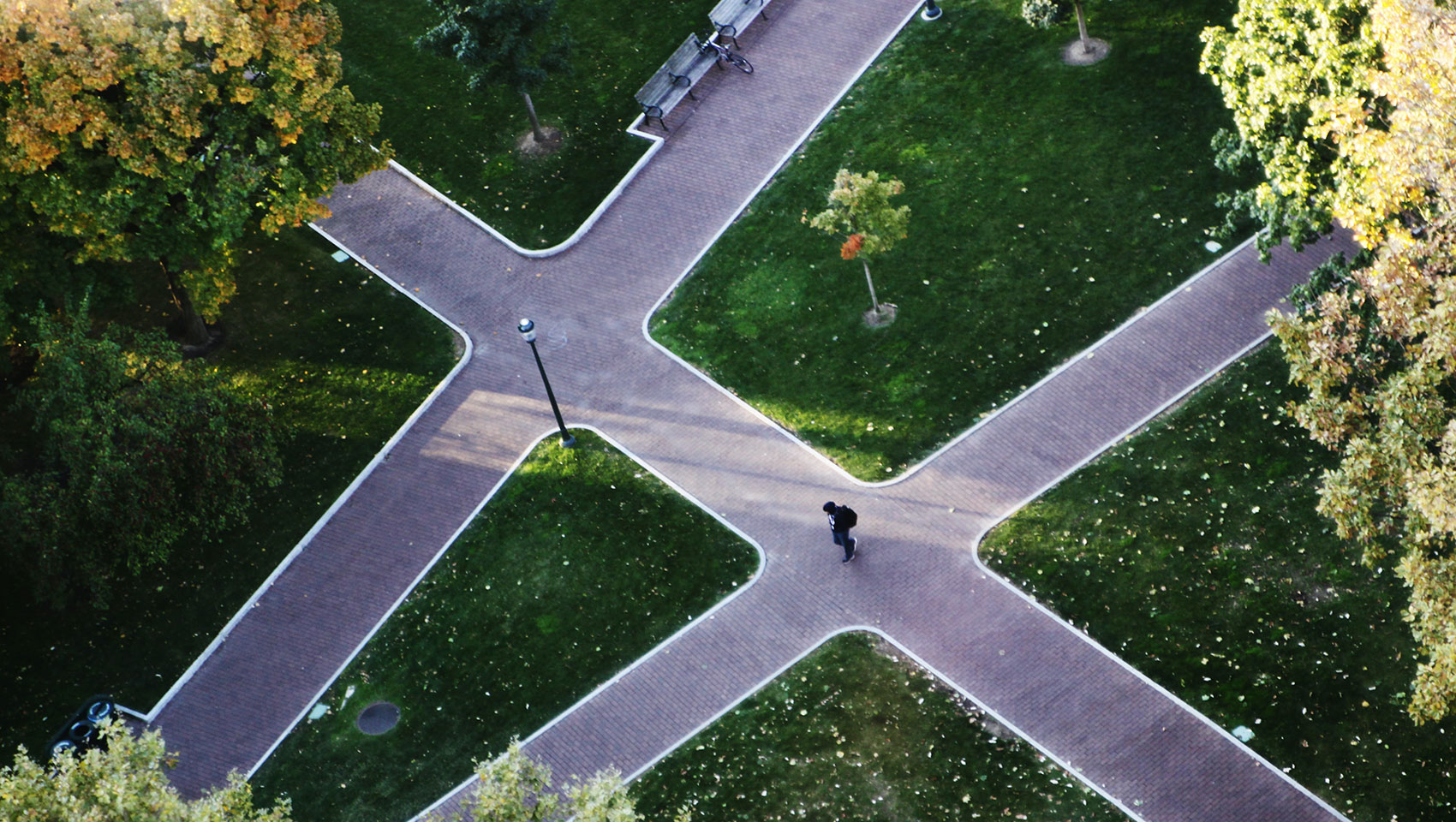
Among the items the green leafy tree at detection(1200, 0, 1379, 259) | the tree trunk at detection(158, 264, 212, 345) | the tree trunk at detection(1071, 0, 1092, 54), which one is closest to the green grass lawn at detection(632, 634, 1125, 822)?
the green leafy tree at detection(1200, 0, 1379, 259)

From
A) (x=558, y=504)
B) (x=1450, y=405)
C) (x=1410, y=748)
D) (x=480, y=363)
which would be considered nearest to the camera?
(x=1450, y=405)

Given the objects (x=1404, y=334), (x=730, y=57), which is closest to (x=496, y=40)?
(x=730, y=57)

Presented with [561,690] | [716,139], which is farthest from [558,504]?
[716,139]

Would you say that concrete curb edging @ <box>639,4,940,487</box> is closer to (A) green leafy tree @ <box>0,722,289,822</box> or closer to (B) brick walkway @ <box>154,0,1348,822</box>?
(B) brick walkway @ <box>154,0,1348,822</box>

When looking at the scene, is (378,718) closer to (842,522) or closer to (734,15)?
(842,522)

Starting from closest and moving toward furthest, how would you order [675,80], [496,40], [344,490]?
1. [344,490]
2. [496,40]
3. [675,80]

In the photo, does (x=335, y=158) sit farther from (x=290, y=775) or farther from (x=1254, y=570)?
(x=1254, y=570)
